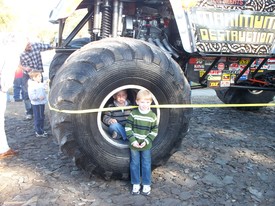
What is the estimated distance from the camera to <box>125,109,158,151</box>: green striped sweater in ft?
10.4

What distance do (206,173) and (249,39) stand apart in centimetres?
206

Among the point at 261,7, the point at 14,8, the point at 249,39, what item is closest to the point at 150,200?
the point at 249,39

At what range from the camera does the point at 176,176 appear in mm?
3488

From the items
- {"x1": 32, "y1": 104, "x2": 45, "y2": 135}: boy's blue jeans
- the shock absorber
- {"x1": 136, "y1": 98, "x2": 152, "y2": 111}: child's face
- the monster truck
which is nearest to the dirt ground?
{"x1": 32, "y1": 104, "x2": 45, "y2": 135}: boy's blue jeans

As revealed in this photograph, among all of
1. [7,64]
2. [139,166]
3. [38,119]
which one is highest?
[7,64]

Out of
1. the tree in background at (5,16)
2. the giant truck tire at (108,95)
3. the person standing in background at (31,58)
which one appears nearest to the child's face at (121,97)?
the giant truck tire at (108,95)

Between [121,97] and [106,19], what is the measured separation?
1.24m

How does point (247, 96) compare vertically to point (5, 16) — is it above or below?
below

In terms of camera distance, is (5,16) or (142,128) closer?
(142,128)

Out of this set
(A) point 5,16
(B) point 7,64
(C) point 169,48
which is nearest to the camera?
(B) point 7,64

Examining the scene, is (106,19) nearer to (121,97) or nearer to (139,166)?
(121,97)

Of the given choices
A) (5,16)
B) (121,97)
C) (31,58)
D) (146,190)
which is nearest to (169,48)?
(121,97)

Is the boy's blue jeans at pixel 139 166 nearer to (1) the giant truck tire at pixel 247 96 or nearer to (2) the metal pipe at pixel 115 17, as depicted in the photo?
(2) the metal pipe at pixel 115 17

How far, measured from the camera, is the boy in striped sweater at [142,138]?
3.15m
